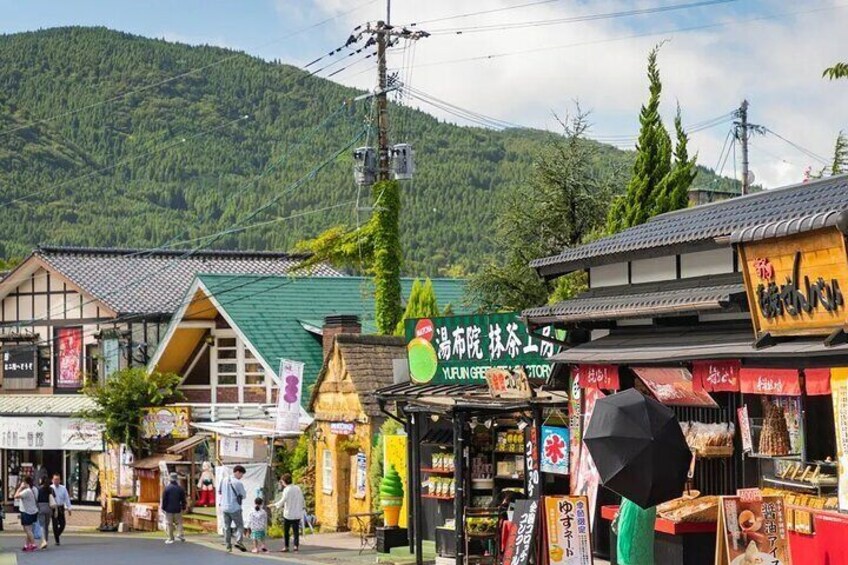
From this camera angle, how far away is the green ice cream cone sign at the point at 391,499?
88.7 ft

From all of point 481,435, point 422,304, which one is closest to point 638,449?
point 481,435

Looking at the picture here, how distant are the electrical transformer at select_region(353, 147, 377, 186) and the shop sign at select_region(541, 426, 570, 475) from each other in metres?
16.8

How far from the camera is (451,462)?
25.2 meters

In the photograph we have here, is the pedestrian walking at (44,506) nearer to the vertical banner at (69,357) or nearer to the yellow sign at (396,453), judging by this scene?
the yellow sign at (396,453)

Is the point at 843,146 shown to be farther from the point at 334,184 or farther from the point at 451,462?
the point at 334,184

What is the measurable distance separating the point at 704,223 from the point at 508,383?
4.82m

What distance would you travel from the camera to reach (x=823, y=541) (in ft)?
49.2

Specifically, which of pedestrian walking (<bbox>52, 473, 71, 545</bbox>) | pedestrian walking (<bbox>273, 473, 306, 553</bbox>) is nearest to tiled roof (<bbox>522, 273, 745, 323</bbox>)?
pedestrian walking (<bbox>273, 473, 306, 553</bbox>)

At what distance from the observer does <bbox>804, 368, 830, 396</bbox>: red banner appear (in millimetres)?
15133

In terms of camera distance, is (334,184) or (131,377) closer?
(131,377)

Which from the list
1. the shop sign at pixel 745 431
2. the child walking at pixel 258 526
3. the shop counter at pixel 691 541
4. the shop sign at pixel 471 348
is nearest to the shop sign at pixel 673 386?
the shop sign at pixel 745 431

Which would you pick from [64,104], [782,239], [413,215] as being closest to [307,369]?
[782,239]

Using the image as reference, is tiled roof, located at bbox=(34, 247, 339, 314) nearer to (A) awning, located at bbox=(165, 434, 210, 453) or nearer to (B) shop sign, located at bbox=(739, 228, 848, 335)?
(A) awning, located at bbox=(165, 434, 210, 453)

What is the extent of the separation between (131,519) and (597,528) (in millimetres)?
23403
